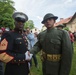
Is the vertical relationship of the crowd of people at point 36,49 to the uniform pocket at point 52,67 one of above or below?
above

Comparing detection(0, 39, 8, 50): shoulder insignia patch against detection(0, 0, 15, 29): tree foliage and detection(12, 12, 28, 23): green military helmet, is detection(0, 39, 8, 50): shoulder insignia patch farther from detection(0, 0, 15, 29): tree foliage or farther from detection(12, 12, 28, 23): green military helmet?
detection(0, 0, 15, 29): tree foliage

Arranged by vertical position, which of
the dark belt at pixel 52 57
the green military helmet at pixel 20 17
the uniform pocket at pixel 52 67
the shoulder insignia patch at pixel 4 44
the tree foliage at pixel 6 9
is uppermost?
the tree foliage at pixel 6 9

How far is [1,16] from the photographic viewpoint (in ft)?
193

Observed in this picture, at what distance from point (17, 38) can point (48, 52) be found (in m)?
0.78

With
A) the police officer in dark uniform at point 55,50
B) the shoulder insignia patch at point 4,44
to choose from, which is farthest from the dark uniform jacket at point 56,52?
the shoulder insignia patch at point 4,44

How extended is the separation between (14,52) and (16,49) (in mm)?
67

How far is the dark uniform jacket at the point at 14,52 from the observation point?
420cm

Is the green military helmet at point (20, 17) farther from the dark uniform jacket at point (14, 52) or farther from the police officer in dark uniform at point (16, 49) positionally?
the dark uniform jacket at point (14, 52)

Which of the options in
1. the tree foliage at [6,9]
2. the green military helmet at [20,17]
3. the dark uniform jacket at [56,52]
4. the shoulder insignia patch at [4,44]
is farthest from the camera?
the tree foliage at [6,9]

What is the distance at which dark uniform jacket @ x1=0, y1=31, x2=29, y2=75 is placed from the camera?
4203 mm

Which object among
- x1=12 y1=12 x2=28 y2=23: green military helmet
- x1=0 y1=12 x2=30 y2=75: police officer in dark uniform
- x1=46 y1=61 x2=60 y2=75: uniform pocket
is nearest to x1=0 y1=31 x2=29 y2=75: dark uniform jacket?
x1=0 y1=12 x2=30 y2=75: police officer in dark uniform

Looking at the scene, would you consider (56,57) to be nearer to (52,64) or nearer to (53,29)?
(52,64)

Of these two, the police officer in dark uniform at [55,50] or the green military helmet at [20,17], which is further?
the police officer in dark uniform at [55,50]

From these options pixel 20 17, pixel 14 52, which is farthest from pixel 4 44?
pixel 20 17
